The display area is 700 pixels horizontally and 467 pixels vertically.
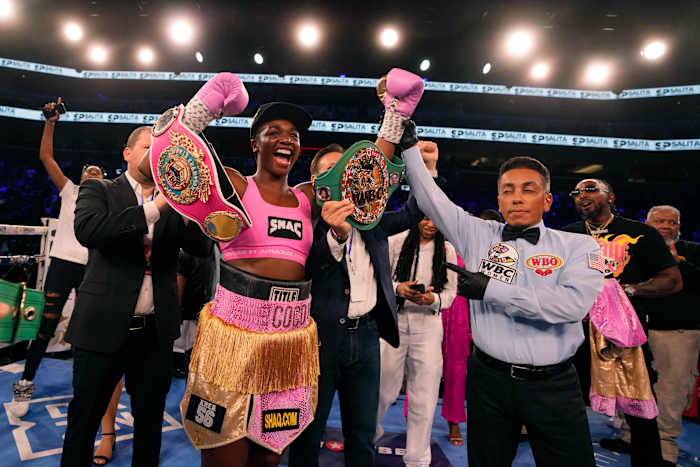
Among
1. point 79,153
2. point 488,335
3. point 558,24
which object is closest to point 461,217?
point 488,335

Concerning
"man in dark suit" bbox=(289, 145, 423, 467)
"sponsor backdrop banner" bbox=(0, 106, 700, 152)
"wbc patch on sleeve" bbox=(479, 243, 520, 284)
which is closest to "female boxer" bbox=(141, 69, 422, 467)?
"man in dark suit" bbox=(289, 145, 423, 467)

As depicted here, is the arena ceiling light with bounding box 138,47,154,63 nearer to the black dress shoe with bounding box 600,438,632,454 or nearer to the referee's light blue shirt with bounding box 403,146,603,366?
the referee's light blue shirt with bounding box 403,146,603,366

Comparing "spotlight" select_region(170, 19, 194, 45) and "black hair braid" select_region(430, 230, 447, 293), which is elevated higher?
"spotlight" select_region(170, 19, 194, 45)

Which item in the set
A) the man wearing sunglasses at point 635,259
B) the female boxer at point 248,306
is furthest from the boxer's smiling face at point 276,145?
the man wearing sunglasses at point 635,259

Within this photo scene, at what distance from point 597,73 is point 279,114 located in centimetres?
1223

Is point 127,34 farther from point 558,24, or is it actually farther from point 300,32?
point 558,24

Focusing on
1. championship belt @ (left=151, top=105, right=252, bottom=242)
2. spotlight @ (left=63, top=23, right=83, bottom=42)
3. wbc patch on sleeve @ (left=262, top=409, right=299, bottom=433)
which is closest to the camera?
championship belt @ (left=151, top=105, right=252, bottom=242)

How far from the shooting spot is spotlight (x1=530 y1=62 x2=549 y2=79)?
10147mm

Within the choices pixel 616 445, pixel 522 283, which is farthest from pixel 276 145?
pixel 616 445

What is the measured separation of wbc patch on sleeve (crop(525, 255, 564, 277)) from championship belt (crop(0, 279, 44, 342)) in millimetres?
1811

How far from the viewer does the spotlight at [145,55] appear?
1053 centimetres

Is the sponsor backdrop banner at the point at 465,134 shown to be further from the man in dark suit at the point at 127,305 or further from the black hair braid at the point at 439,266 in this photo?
the man in dark suit at the point at 127,305

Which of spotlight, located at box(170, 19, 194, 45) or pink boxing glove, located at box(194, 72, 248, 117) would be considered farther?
spotlight, located at box(170, 19, 194, 45)

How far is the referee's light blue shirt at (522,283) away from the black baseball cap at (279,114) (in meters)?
0.52
